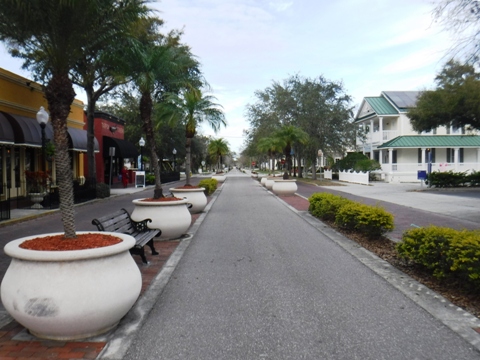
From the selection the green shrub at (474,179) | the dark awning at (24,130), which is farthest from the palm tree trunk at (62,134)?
the green shrub at (474,179)

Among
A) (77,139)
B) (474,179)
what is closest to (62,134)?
(77,139)

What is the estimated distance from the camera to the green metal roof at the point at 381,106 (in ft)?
147

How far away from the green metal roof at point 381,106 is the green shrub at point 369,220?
3600 cm

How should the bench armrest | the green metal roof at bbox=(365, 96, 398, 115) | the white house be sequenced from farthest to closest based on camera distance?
the green metal roof at bbox=(365, 96, 398, 115) < the white house < the bench armrest

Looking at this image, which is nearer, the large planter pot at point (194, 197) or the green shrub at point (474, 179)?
the large planter pot at point (194, 197)

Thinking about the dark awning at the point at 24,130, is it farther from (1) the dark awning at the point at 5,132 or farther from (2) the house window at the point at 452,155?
(2) the house window at the point at 452,155

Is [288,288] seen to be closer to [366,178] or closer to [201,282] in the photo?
[201,282]

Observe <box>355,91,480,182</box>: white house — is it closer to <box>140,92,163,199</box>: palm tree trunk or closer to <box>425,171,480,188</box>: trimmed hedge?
<box>425,171,480,188</box>: trimmed hedge

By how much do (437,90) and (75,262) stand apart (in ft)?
90.2

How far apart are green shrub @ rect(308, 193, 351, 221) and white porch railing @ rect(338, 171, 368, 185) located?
928 inches

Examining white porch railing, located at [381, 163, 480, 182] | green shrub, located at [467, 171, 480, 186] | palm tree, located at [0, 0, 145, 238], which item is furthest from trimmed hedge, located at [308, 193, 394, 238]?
white porch railing, located at [381, 163, 480, 182]

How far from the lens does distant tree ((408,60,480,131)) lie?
25.3 metres

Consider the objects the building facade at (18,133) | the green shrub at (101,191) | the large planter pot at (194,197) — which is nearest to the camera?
the large planter pot at (194,197)

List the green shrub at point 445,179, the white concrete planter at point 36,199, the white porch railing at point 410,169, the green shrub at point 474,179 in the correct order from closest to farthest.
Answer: the white concrete planter at point 36,199
the green shrub at point 445,179
the green shrub at point 474,179
the white porch railing at point 410,169
